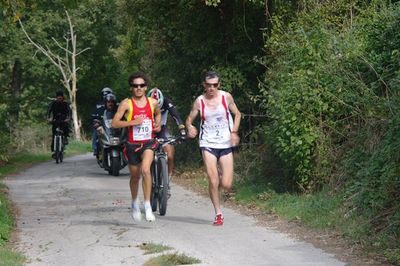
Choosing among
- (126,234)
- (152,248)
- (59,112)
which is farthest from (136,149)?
(59,112)

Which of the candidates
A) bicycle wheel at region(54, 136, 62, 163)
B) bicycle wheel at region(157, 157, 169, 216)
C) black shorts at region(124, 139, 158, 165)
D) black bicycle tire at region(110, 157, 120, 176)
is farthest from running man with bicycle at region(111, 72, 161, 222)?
bicycle wheel at region(54, 136, 62, 163)

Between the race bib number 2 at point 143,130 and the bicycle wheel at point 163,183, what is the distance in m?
0.61

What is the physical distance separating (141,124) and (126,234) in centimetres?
154

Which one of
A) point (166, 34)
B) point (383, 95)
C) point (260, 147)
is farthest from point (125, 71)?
point (383, 95)

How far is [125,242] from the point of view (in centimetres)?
914

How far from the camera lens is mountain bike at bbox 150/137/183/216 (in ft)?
35.1

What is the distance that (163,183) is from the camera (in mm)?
10656

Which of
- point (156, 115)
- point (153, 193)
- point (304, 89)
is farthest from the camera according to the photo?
point (304, 89)

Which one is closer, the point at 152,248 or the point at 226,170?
the point at 152,248

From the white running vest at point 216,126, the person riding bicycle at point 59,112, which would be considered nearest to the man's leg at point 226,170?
the white running vest at point 216,126

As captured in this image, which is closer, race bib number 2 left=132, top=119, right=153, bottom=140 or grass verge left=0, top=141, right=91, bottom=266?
grass verge left=0, top=141, right=91, bottom=266

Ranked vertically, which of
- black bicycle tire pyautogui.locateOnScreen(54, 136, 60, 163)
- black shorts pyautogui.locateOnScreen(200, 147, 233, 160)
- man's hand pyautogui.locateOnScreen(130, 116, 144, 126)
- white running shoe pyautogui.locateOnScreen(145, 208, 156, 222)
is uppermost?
man's hand pyautogui.locateOnScreen(130, 116, 144, 126)

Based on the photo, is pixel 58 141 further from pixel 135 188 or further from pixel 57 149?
pixel 135 188

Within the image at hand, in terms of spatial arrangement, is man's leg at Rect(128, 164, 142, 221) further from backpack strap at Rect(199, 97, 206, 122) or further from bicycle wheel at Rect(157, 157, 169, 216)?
backpack strap at Rect(199, 97, 206, 122)
